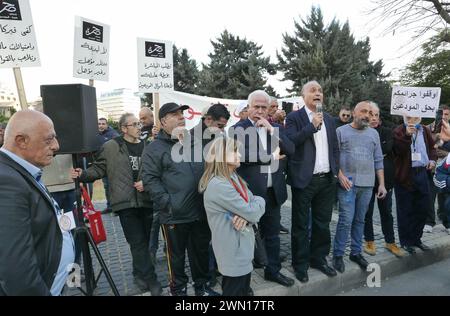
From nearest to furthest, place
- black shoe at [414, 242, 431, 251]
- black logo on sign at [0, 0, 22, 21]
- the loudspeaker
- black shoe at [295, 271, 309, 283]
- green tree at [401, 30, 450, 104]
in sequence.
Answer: the loudspeaker
black logo on sign at [0, 0, 22, 21]
black shoe at [295, 271, 309, 283]
black shoe at [414, 242, 431, 251]
green tree at [401, 30, 450, 104]

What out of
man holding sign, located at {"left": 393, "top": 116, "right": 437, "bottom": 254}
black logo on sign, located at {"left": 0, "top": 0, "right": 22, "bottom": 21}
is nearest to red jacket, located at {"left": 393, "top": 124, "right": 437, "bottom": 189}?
man holding sign, located at {"left": 393, "top": 116, "right": 437, "bottom": 254}

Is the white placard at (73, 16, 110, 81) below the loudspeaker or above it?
above

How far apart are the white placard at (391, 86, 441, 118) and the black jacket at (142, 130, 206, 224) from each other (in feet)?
10.2

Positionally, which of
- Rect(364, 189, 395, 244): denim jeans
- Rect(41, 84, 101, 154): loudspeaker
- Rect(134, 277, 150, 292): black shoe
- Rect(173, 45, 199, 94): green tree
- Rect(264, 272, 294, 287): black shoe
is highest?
Rect(173, 45, 199, 94): green tree

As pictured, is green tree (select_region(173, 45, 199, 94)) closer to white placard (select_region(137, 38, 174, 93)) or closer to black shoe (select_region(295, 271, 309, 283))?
white placard (select_region(137, 38, 174, 93))

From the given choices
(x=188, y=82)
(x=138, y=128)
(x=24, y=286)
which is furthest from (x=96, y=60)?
(x=188, y=82)

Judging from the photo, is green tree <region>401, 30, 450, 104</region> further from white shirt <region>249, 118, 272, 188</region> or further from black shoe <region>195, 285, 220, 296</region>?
black shoe <region>195, 285, 220, 296</region>

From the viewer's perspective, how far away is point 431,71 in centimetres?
2575

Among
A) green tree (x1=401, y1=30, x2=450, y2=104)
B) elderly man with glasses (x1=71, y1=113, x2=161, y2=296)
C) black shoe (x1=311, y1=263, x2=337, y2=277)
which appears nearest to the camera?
elderly man with glasses (x1=71, y1=113, x2=161, y2=296)

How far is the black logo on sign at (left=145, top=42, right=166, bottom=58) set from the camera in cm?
587

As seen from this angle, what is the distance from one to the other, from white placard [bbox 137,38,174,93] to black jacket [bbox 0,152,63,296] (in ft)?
14.1

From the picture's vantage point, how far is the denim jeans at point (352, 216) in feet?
13.5

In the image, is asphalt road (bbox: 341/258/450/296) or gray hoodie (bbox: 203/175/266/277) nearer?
gray hoodie (bbox: 203/175/266/277)

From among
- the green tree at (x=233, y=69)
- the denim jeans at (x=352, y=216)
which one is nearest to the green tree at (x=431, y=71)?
the green tree at (x=233, y=69)
